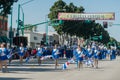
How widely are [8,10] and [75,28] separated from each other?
152 feet

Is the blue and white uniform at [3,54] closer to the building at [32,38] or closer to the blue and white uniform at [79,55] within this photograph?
the blue and white uniform at [79,55]

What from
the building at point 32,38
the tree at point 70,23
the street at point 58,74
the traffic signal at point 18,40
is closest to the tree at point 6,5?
the street at point 58,74

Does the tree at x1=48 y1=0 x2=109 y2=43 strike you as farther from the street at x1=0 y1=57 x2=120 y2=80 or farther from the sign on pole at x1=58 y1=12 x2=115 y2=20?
the street at x1=0 y1=57 x2=120 y2=80

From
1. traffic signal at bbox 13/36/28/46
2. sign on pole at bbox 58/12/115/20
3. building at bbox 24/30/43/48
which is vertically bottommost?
traffic signal at bbox 13/36/28/46

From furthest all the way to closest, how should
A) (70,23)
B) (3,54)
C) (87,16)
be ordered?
(87,16), (70,23), (3,54)

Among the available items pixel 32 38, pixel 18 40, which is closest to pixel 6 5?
pixel 18 40

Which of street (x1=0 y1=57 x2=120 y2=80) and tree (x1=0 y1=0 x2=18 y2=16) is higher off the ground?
tree (x1=0 y1=0 x2=18 y2=16)

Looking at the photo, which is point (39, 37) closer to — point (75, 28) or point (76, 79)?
point (75, 28)

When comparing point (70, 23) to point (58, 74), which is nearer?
point (58, 74)

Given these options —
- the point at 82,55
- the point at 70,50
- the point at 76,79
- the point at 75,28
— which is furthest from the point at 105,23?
the point at 76,79

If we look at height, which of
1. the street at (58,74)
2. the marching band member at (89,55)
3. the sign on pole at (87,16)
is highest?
the sign on pole at (87,16)

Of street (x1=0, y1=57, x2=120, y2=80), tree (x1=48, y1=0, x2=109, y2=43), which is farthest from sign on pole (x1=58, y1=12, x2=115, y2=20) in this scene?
street (x1=0, y1=57, x2=120, y2=80)

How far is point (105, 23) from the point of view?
8162 centimetres

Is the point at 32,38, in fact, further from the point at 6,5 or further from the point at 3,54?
the point at 3,54
